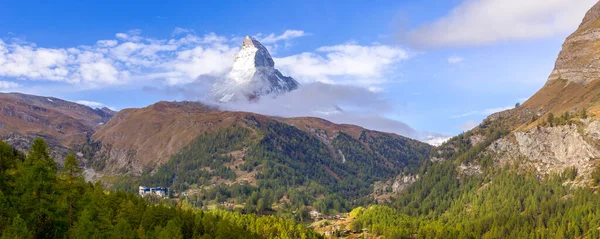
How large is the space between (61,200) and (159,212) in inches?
1666

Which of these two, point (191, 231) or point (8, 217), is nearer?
point (8, 217)

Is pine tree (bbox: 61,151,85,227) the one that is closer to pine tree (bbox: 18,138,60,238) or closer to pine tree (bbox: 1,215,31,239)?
pine tree (bbox: 18,138,60,238)

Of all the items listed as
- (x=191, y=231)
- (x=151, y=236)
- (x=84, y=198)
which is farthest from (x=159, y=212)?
(x=84, y=198)

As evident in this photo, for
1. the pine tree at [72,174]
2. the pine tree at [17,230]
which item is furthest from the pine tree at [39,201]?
the pine tree at [72,174]

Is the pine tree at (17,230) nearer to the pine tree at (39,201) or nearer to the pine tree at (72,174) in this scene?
the pine tree at (39,201)

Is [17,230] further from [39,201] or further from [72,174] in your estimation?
[72,174]

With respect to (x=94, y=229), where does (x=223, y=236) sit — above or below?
below

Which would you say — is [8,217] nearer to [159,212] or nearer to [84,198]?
[84,198]

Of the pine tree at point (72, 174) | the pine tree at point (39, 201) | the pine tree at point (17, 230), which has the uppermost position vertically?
the pine tree at point (72, 174)

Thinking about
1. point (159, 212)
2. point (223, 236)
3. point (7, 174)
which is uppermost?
point (7, 174)

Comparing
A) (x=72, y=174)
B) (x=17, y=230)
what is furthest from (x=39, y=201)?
(x=72, y=174)

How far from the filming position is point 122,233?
9981 centimetres

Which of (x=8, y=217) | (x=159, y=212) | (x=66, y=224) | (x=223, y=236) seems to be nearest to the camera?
(x=8, y=217)

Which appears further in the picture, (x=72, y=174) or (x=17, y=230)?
(x=72, y=174)
